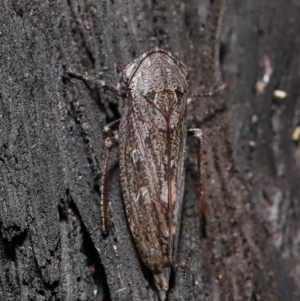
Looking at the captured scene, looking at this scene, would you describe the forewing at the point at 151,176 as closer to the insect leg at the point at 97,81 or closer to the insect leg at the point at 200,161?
the insect leg at the point at 97,81

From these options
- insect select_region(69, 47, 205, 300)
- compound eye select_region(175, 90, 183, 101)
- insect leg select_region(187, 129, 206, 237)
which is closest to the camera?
insect select_region(69, 47, 205, 300)

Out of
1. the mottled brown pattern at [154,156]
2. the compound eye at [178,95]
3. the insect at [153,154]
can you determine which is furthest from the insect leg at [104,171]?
the compound eye at [178,95]

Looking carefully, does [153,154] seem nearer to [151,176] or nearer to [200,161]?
[151,176]

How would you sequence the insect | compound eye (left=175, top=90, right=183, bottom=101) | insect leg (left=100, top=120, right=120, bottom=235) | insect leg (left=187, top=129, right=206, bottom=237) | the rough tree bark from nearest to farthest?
1. the rough tree bark
2. the insect
3. insect leg (left=100, top=120, right=120, bottom=235)
4. compound eye (left=175, top=90, right=183, bottom=101)
5. insect leg (left=187, top=129, right=206, bottom=237)

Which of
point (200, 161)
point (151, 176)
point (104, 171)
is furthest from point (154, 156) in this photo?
point (200, 161)

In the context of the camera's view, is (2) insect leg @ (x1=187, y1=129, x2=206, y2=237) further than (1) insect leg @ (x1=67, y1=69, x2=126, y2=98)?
Yes

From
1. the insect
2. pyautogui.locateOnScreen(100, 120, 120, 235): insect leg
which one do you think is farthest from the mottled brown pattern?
pyautogui.locateOnScreen(100, 120, 120, 235): insect leg

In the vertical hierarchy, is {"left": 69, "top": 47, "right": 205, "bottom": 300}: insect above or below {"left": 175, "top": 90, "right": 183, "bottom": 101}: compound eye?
below

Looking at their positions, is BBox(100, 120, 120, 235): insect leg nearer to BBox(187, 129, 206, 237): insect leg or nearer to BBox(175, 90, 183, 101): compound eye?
BBox(175, 90, 183, 101): compound eye
